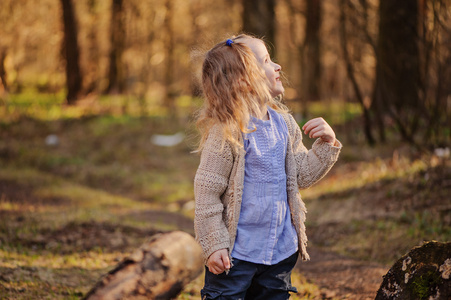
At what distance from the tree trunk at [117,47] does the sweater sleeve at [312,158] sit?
16998mm

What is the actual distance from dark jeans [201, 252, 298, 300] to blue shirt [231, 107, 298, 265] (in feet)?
0.19

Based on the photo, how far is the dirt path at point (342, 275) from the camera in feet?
13.6

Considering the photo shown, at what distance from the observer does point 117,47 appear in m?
19.3

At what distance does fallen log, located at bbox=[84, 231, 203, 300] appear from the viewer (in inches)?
142

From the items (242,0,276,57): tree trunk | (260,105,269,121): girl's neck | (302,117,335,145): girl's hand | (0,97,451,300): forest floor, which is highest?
(242,0,276,57): tree trunk

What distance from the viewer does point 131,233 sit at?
19.6ft

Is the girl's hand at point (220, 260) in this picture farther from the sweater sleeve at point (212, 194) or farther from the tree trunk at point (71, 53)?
the tree trunk at point (71, 53)

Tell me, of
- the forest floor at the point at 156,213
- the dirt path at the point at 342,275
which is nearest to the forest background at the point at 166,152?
the forest floor at the point at 156,213

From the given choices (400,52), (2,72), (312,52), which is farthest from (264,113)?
(2,72)

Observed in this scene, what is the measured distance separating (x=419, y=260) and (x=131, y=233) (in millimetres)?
3929

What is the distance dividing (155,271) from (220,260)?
1413 mm

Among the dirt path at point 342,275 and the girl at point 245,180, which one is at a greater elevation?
the girl at point 245,180

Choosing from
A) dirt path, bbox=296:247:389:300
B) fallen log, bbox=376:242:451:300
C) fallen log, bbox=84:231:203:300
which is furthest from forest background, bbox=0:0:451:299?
fallen log, bbox=376:242:451:300

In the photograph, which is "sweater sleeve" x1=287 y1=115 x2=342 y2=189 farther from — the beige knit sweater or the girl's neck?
the girl's neck
